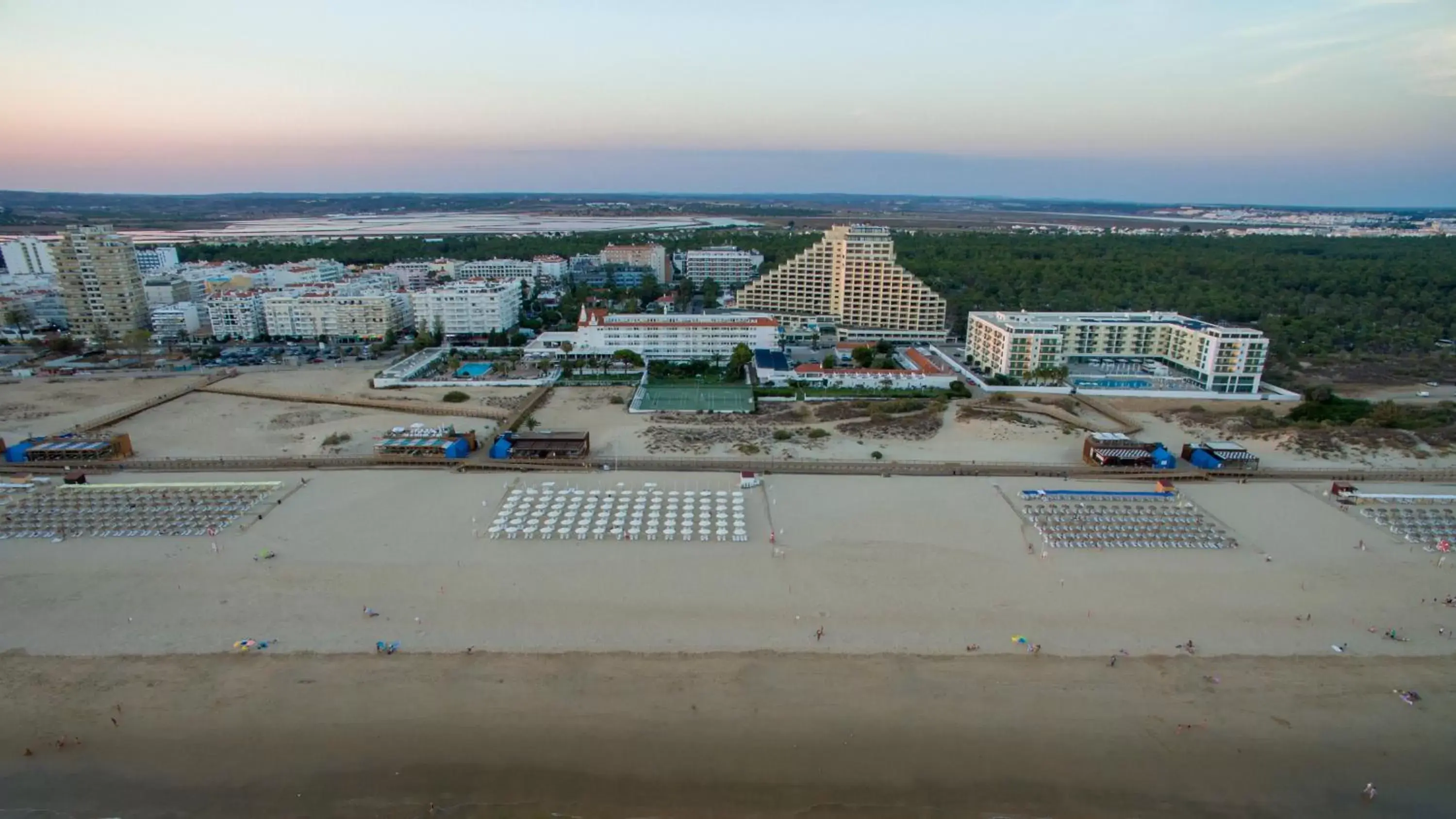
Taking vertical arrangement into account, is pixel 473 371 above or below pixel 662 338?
below

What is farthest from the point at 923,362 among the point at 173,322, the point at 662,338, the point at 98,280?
the point at 98,280

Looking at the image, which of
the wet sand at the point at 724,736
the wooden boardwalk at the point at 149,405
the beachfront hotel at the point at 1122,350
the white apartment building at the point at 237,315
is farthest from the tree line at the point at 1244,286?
the white apartment building at the point at 237,315

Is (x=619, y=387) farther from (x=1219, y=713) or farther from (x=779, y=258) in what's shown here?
(x=779, y=258)

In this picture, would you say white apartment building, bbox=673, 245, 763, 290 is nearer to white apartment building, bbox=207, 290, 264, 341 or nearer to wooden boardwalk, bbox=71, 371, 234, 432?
white apartment building, bbox=207, 290, 264, 341

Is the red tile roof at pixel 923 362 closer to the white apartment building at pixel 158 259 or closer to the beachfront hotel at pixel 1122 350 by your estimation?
the beachfront hotel at pixel 1122 350

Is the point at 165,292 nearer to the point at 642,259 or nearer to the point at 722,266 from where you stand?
the point at 642,259

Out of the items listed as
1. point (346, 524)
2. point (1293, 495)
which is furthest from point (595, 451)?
point (1293, 495)
